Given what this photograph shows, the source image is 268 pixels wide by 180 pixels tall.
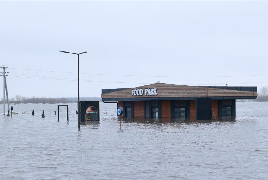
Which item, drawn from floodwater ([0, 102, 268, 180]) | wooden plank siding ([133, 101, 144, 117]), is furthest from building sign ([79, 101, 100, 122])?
floodwater ([0, 102, 268, 180])

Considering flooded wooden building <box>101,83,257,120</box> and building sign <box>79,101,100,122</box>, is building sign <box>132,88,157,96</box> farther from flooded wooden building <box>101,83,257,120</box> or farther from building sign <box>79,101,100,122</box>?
building sign <box>79,101,100,122</box>

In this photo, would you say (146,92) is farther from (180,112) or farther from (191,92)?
(180,112)

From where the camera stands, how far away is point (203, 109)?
2852 inches

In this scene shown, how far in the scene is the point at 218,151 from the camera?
99.2ft

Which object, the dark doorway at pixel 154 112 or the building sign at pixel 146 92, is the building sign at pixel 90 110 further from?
the dark doorway at pixel 154 112

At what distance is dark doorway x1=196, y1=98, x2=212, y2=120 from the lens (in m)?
71.5

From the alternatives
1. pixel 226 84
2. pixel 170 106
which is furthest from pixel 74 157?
pixel 226 84

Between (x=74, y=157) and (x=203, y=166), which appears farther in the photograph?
(x=74, y=157)

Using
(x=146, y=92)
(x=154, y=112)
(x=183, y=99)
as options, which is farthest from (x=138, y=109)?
(x=183, y=99)

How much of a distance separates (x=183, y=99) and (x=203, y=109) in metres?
5.21

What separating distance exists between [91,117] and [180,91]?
17.9 metres

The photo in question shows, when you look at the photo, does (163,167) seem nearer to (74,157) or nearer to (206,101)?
(74,157)

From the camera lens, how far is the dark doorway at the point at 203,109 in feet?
235

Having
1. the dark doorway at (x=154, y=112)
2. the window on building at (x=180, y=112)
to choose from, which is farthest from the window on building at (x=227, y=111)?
the dark doorway at (x=154, y=112)
